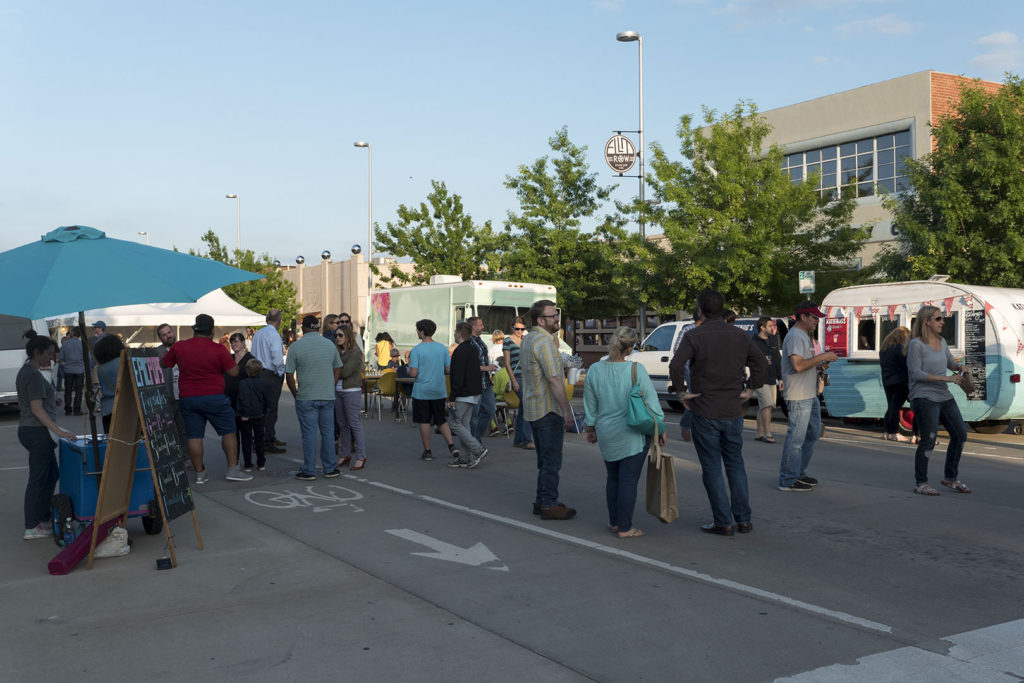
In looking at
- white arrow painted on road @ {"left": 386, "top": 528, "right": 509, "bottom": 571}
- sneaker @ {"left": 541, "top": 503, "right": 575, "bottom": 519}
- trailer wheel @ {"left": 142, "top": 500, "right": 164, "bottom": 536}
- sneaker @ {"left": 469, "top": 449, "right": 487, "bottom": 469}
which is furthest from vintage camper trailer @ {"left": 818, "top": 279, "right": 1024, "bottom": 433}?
trailer wheel @ {"left": 142, "top": 500, "right": 164, "bottom": 536}

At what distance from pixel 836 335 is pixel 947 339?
2.11m

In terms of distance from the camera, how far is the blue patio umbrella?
6270 mm

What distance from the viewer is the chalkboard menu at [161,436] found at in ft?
22.4

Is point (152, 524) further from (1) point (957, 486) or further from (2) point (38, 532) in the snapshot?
(1) point (957, 486)

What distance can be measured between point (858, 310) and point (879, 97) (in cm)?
1484

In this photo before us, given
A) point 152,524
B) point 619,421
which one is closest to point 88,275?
point 152,524

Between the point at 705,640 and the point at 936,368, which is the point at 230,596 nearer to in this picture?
the point at 705,640

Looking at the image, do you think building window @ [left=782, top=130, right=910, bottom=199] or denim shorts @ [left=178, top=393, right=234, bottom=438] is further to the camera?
building window @ [left=782, top=130, right=910, bottom=199]

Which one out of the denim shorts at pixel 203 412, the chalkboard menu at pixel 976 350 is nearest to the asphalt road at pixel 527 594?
the denim shorts at pixel 203 412

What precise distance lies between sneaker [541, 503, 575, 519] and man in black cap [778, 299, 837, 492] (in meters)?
2.43

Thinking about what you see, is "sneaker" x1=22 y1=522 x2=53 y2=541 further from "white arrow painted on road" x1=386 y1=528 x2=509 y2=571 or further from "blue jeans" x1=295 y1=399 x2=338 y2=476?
"blue jeans" x1=295 y1=399 x2=338 y2=476

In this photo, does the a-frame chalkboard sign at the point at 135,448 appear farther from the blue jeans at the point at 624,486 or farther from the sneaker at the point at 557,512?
the blue jeans at the point at 624,486

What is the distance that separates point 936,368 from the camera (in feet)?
29.0

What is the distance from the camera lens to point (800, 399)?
9109 mm
